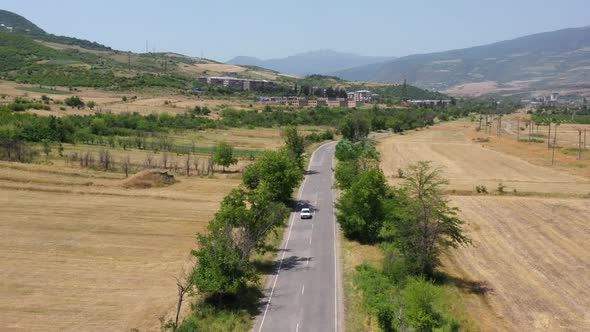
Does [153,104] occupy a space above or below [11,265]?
above

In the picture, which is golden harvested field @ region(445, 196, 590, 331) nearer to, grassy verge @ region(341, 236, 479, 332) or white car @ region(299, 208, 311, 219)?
grassy verge @ region(341, 236, 479, 332)

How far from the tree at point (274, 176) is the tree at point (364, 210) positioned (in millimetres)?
9525

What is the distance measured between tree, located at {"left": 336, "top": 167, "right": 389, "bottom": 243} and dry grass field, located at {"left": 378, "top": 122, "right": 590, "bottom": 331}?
6222mm

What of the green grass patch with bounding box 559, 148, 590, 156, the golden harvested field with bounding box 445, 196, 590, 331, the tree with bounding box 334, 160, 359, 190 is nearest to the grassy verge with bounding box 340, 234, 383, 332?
the golden harvested field with bounding box 445, 196, 590, 331

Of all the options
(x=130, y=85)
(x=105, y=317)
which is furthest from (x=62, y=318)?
(x=130, y=85)

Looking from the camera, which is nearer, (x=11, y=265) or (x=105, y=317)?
(x=105, y=317)

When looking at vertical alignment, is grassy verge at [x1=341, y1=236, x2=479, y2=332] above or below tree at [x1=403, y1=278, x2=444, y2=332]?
below

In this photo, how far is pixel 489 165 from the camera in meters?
90.4

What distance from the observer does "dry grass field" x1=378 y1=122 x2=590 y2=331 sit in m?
31.2

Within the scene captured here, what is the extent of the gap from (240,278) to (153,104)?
134 meters

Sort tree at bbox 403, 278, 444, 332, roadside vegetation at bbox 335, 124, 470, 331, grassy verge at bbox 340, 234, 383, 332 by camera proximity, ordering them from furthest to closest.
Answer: grassy verge at bbox 340, 234, 383, 332 < roadside vegetation at bbox 335, 124, 470, 331 < tree at bbox 403, 278, 444, 332

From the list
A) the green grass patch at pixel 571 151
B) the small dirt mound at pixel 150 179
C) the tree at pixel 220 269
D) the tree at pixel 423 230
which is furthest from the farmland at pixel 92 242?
the green grass patch at pixel 571 151

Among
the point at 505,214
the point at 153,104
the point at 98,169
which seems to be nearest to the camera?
the point at 505,214

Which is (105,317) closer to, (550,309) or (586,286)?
(550,309)
